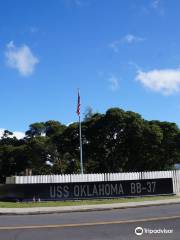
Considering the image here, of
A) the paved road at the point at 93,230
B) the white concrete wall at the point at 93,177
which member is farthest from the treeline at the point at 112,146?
the paved road at the point at 93,230

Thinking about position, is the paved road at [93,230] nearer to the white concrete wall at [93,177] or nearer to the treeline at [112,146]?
the white concrete wall at [93,177]

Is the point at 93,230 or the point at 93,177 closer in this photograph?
the point at 93,230

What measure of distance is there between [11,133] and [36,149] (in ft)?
83.6

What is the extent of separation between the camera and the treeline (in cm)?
5988

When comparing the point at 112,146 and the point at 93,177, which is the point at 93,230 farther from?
the point at 112,146

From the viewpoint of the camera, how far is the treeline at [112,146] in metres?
59.9

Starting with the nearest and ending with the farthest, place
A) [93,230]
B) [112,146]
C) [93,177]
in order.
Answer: [93,230]
[93,177]
[112,146]

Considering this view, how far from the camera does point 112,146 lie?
2398 inches

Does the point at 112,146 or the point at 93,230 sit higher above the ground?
the point at 112,146

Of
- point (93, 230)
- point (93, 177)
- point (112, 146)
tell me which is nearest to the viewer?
point (93, 230)

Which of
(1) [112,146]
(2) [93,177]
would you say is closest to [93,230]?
(2) [93,177]

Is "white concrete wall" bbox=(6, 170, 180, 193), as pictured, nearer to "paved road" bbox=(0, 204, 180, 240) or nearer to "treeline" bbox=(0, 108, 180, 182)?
"paved road" bbox=(0, 204, 180, 240)

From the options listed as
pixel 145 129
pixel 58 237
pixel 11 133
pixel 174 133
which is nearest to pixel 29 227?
pixel 58 237

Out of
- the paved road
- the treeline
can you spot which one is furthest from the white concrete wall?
the treeline
